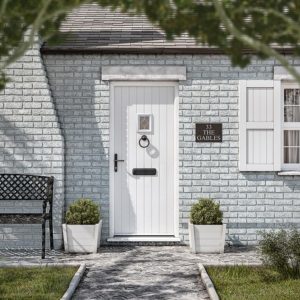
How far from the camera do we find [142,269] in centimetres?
925

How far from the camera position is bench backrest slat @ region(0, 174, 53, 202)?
35.2 ft

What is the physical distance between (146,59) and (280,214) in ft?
10.6

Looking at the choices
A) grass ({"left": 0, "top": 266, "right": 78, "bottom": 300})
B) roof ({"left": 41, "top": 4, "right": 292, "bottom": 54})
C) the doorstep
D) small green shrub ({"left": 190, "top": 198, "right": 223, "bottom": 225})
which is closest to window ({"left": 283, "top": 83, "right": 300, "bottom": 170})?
roof ({"left": 41, "top": 4, "right": 292, "bottom": 54})

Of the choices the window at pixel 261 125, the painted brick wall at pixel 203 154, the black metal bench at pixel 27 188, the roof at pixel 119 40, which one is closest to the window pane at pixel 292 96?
the window at pixel 261 125

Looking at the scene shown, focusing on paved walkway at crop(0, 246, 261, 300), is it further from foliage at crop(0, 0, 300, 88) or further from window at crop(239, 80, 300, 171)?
foliage at crop(0, 0, 300, 88)

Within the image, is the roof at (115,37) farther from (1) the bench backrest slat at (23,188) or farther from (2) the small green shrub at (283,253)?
(2) the small green shrub at (283,253)

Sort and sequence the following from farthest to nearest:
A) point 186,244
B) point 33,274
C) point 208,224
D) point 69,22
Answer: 1. point 69,22
2. point 186,244
3. point 208,224
4. point 33,274

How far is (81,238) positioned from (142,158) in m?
1.67

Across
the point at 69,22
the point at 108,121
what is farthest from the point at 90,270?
the point at 69,22

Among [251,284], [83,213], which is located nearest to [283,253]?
[251,284]

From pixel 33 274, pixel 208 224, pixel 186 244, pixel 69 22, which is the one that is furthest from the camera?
pixel 69 22

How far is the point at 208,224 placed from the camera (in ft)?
34.4

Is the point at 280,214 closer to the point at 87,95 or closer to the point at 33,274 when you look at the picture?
the point at 87,95

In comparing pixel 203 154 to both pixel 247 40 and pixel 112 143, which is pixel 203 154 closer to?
pixel 112 143
